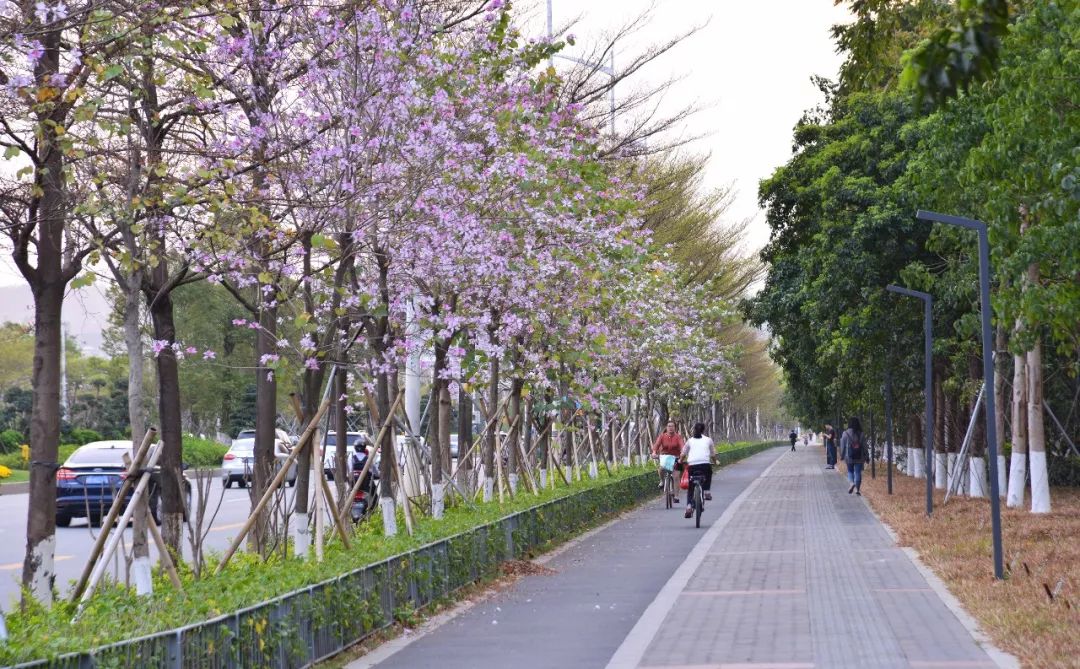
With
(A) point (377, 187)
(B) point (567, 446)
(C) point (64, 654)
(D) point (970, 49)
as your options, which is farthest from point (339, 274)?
(B) point (567, 446)

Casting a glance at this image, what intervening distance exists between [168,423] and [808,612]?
6.06 meters

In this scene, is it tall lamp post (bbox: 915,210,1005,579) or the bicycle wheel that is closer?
tall lamp post (bbox: 915,210,1005,579)

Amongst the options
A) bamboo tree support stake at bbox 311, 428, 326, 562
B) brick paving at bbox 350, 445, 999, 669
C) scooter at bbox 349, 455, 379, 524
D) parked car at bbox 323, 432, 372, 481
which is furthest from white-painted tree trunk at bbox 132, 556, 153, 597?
scooter at bbox 349, 455, 379, 524

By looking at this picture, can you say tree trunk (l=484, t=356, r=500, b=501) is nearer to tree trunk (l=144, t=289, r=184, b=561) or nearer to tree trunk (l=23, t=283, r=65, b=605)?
tree trunk (l=144, t=289, r=184, b=561)

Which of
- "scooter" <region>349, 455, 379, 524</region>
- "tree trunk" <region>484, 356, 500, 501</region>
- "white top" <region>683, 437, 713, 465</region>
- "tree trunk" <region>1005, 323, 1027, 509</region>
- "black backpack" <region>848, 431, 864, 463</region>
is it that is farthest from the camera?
"black backpack" <region>848, 431, 864, 463</region>

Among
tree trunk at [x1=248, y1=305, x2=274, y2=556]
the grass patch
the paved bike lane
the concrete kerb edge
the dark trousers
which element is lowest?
the paved bike lane

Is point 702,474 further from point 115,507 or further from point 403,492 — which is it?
point 115,507

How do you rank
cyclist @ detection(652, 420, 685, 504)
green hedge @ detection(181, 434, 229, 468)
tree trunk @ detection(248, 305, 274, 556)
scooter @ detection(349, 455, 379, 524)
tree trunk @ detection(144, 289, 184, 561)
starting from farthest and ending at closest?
green hedge @ detection(181, 434, 229, 468)
cyclist @ detection(652, 420, 685, 504)
scooter @ detection(349, 455, 379, 524)
tree trunk @ detection(248, 305, 274, 556)
tree trunk @ detection(144, 289, 184, 561)

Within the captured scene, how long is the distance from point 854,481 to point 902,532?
46.9 feet

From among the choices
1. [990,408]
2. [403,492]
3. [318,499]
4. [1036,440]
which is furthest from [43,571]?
[1036,440]

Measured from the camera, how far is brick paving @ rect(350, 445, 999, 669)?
1011 cm

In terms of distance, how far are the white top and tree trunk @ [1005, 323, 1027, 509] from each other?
519cm

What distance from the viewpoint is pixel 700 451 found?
2502 centimetres

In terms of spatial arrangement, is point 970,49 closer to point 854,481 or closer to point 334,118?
point 334,118
